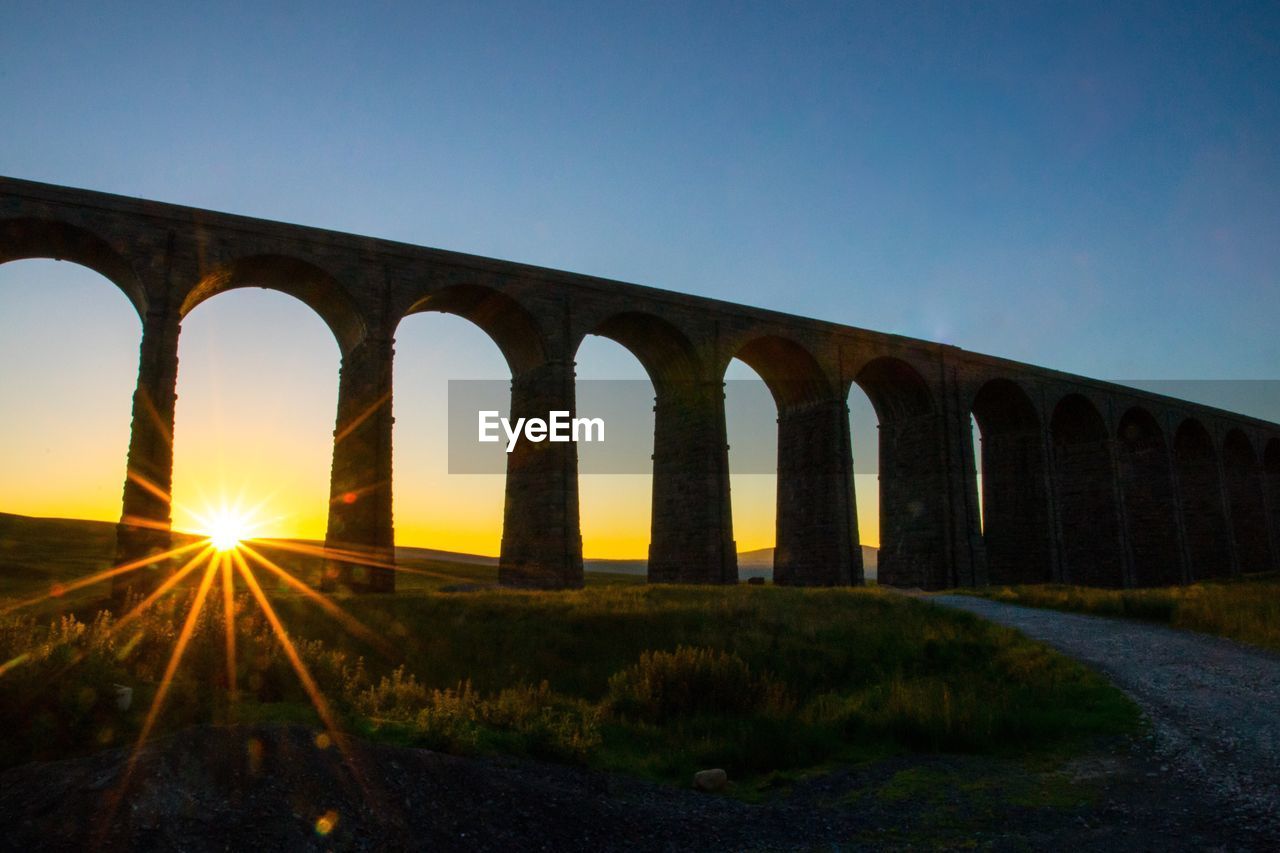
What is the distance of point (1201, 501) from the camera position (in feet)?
180

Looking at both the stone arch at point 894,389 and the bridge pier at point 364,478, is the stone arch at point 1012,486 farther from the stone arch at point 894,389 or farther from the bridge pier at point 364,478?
→ the bridge pier at point 364,478

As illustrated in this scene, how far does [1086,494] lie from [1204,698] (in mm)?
39538

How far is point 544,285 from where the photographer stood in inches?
1128

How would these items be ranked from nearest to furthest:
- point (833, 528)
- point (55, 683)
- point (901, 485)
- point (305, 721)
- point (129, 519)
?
point (55, 683) < point (305, 721) < point (129, 519) < point (833, 528) < point (901, 485)

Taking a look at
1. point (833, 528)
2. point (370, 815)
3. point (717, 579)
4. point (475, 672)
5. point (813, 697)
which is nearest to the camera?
point (370, 815)

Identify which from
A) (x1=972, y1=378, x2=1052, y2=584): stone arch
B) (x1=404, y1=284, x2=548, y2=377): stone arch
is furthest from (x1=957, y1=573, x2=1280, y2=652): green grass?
(x1=972, y1=378, x2=1052, y2=584): stone arch

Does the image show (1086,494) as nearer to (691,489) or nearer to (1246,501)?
(1246,501)

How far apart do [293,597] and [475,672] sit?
294 inches

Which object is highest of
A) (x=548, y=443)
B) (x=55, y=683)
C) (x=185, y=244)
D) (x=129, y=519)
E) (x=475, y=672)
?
(x=185, y=244)

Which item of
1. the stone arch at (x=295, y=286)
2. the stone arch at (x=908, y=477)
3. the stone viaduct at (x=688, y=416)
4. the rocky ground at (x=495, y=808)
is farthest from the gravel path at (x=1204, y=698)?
the stone arch at (x=295, y=286)

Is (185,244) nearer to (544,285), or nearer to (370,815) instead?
Result: (544,285)

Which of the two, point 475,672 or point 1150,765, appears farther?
point 475,672

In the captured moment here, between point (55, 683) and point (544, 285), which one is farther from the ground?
point (544, 285)

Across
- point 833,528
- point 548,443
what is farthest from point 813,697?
point 833,528
